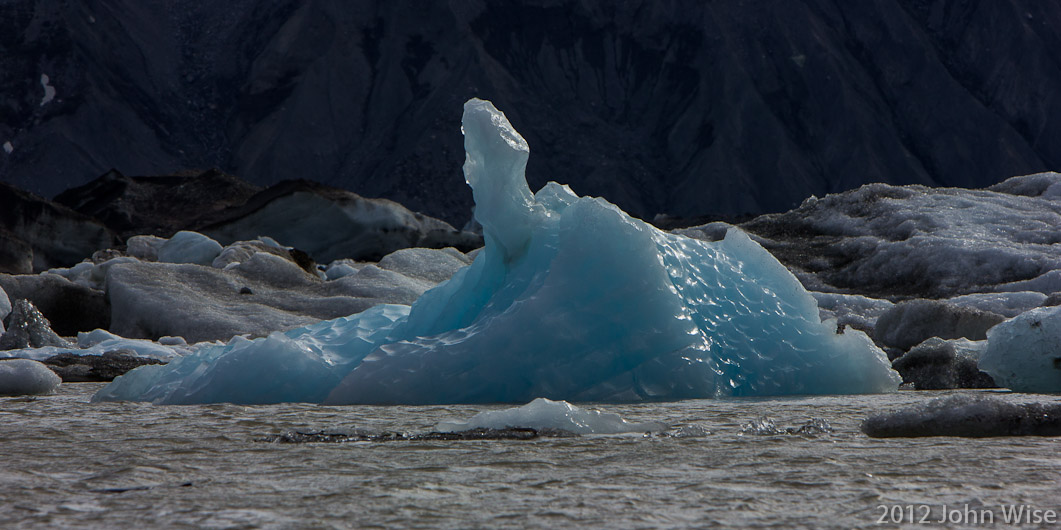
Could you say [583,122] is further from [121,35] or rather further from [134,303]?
[134,303]

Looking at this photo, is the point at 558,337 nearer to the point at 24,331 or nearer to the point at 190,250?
the point at 24,331

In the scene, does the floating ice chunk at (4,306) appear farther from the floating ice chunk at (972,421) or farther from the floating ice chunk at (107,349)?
the floating ice chunk at (972,421)

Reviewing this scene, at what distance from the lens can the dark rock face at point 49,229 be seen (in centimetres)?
1811

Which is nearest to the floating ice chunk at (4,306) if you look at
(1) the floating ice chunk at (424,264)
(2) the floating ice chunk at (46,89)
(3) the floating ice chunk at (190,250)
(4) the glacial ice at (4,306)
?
(4) the glacial ice at (4,306)

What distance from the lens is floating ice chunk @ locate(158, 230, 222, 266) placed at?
521 inches

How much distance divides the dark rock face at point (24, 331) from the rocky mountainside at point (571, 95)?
26449mm

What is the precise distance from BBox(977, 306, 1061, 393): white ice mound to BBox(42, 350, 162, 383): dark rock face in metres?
4.32

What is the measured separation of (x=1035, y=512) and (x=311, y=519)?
39.7 inches

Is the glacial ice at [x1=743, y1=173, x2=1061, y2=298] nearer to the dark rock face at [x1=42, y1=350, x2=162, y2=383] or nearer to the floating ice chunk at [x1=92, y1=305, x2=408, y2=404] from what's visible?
the dark rock face at [x1=42, y1=350, x2=162, y2=383]

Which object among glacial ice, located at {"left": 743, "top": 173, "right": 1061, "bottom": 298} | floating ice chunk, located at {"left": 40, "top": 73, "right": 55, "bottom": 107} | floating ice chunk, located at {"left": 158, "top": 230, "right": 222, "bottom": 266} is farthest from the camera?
floating ice chunk, located at {"left": 40, "top": 73, "right": 55, "bottom": 107}

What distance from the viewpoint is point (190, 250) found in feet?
43.9

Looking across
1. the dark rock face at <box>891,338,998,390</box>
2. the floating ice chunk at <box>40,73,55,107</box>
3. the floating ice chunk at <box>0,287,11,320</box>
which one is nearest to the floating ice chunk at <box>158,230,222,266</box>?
the floating ice chunk at <box>0,287,11,320</box>

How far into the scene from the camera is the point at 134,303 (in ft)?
28.8

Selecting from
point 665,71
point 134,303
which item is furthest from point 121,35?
point 134,303
